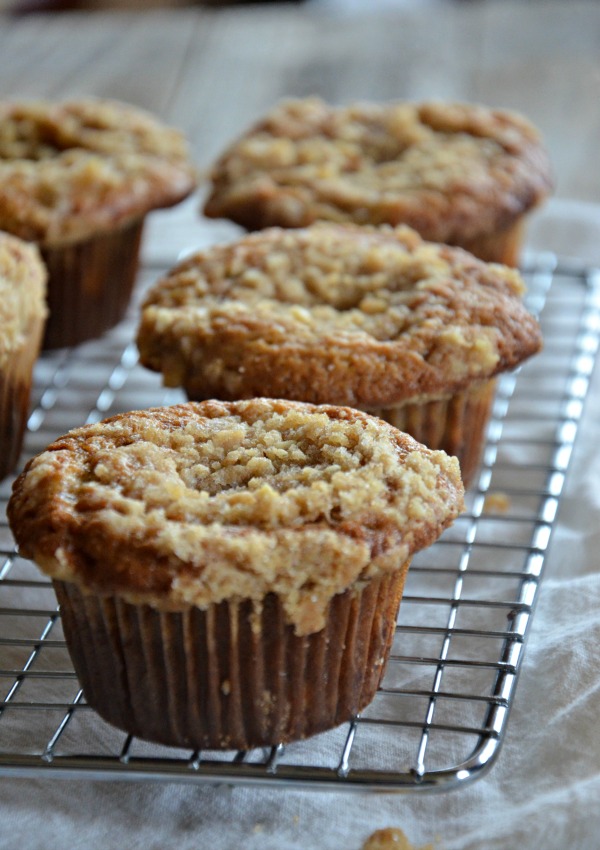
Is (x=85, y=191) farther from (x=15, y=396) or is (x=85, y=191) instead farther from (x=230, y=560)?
(x=230, y=560)

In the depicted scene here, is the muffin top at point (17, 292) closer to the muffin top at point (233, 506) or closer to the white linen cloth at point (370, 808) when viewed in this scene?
the muffin top at point (233, 506)

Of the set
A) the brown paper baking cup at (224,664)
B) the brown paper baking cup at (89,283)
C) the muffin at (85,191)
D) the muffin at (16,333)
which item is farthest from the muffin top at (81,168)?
the brown paper baking cup at (224,664)

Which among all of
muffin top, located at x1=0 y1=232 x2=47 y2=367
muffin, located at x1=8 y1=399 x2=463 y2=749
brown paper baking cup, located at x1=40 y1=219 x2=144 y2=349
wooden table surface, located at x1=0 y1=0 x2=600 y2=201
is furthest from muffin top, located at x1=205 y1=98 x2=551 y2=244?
muffin, located at x1=8 y1=399 x2=463 y2=749

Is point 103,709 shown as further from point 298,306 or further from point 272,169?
point 272,169

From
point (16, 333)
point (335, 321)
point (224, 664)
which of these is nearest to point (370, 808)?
point (224, 664)

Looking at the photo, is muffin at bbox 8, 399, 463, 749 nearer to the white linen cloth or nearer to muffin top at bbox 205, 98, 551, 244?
the white linen cloth

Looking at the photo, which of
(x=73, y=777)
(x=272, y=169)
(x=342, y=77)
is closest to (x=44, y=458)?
(x=73, y=777)
